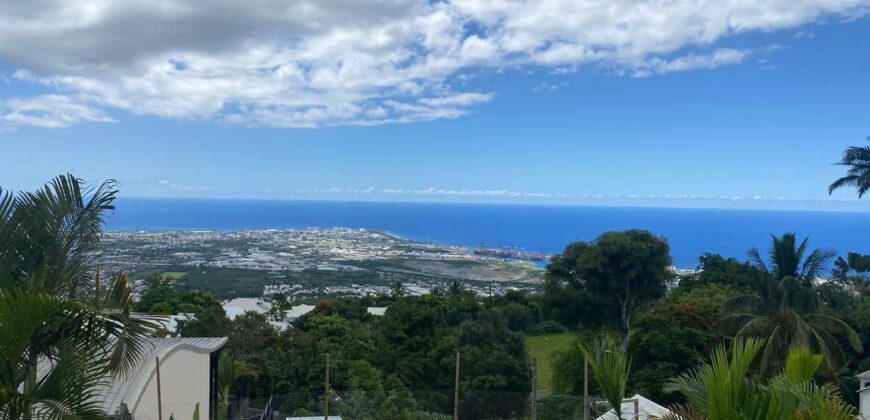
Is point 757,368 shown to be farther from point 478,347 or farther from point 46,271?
point 46,271

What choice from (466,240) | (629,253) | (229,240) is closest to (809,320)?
(629,253)

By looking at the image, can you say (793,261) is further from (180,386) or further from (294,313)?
(294,313)

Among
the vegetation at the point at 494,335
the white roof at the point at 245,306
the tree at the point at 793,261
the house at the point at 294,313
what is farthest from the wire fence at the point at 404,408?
the white roof at the point at 245,306

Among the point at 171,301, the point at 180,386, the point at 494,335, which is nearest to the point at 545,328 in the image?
the point at 494,335

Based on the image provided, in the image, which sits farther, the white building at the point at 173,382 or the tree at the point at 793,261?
the tree at the point at 793,261

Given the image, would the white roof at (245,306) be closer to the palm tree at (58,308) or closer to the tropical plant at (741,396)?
the palm tree at (58,308)

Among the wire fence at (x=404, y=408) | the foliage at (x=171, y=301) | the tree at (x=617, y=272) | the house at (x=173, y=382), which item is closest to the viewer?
the house at (x=173, y=382)

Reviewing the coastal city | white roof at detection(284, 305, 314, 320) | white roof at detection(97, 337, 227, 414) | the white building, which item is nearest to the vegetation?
white roof at detection(284, 305, 314, 320)

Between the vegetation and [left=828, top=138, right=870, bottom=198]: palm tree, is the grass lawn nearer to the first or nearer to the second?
the vegetation
